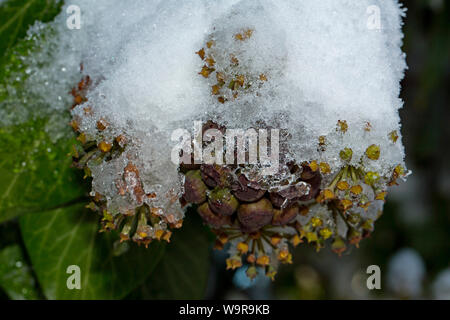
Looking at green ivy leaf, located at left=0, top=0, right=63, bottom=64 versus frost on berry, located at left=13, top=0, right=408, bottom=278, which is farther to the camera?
green ivy leaf, located at left=0, top=0, right=63, bottom=64

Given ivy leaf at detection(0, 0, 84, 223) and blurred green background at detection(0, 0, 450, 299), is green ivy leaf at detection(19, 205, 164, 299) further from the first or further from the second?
ivy leaf at detection(0, 0, 84, 223)

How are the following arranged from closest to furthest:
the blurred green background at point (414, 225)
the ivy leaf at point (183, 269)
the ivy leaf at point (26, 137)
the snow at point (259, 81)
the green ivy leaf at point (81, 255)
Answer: the snow at point (259, 81) < the ivy leaf at point (26, 137) < the green ivy leaf at point (81, 255) < the ivy leaf at point (183, 269) < the blurred green background at point (414, 225)

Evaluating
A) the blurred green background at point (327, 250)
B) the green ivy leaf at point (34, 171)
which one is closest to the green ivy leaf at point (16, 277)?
the blurred green background at point (327, 250)

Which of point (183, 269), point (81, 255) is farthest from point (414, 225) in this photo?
point (81, 255)

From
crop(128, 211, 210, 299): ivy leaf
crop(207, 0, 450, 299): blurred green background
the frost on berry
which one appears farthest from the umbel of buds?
crop(207, 0, 450, 299): blurred green background

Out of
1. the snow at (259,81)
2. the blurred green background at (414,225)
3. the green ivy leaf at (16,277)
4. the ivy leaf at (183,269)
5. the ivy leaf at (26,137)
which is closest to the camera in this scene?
the snow at (259,81)

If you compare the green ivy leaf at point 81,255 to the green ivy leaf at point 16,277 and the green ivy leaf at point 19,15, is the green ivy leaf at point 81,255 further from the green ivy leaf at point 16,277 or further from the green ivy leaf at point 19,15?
the green ivy leaf at point 19,15
